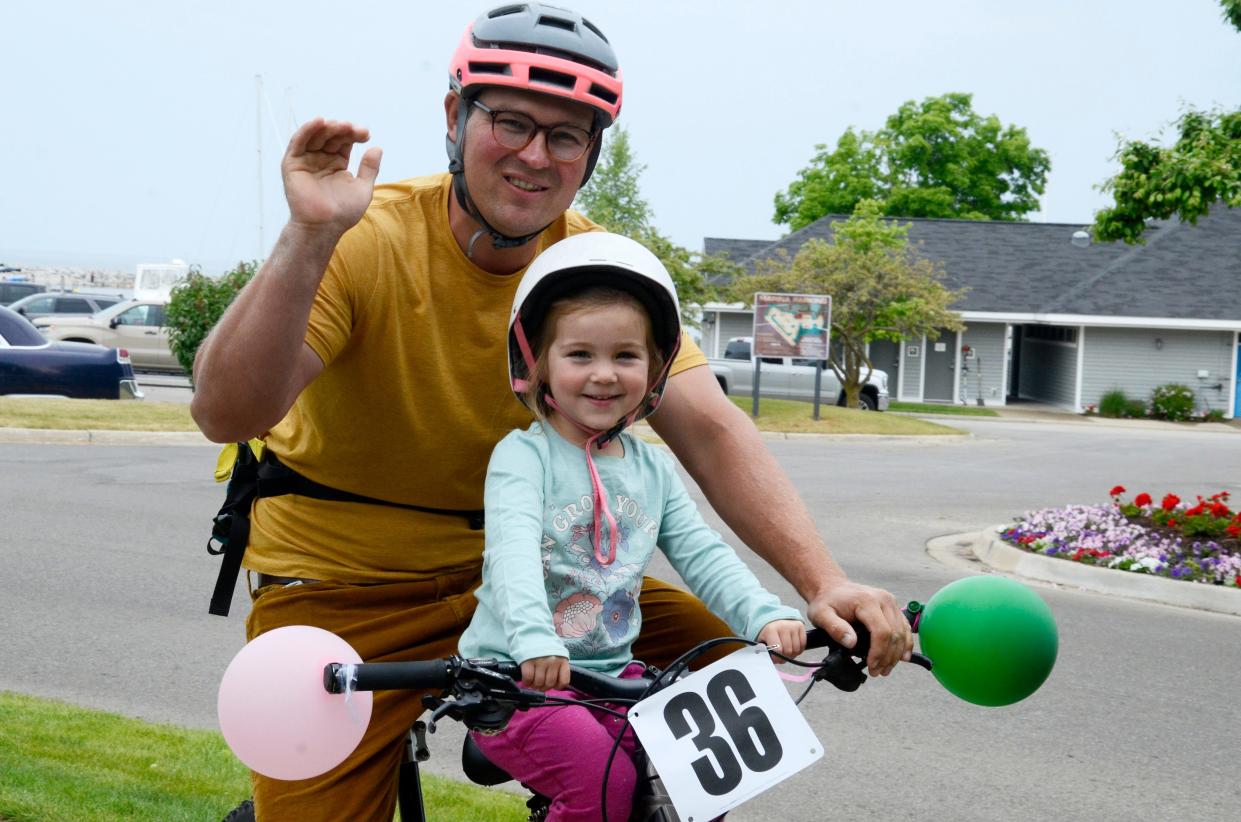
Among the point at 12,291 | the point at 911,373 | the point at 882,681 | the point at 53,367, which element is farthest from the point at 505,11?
the point at 12,291

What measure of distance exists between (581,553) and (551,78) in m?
0.94

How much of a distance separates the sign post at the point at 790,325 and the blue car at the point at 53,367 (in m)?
12.2

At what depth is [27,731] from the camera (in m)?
5.72

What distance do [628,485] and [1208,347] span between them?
43.2m

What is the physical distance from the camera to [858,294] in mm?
36719

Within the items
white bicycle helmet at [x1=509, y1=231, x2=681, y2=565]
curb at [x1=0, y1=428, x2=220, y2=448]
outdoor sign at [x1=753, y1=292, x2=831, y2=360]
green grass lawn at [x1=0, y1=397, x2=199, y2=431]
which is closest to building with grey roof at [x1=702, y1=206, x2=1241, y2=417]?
outdoor sign at [x1=753, y1=292, x2=831, y2=360]

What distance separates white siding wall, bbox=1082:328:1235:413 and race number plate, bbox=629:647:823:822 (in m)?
42.4

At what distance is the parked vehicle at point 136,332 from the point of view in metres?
33.7

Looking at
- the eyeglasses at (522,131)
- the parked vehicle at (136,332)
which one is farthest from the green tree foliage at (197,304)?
the eyeglasses at (522,131)

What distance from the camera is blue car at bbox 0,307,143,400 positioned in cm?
2083

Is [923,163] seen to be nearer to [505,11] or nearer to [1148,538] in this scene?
Answer: [1148,538]

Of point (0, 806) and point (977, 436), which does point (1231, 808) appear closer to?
point (0, 806)

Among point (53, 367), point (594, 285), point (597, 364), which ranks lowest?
point (53, 367)

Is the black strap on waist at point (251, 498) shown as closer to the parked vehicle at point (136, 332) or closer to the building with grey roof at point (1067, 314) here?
the parked vehicle at point (136, 332)
